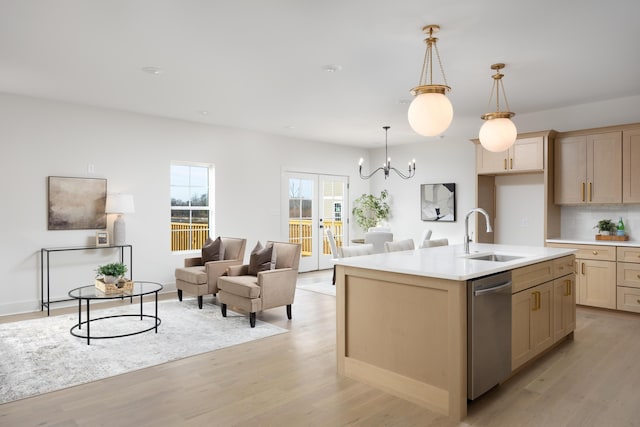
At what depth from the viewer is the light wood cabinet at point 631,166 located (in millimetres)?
5078

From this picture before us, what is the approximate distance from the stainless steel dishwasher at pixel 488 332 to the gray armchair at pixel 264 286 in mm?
2452

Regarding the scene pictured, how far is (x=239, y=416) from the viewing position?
103 inches

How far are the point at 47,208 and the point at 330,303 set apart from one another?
3.74 meters

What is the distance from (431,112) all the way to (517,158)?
3.54 metres

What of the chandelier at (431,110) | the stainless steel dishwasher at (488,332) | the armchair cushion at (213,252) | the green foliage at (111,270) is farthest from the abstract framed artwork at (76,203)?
the stainless steel dishwasher at (488,332)

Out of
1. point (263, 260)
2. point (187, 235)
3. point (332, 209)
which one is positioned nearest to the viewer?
point (263, 260)

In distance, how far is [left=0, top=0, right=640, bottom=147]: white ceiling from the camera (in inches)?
116

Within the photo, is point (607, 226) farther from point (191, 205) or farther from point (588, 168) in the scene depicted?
point (191, 205)

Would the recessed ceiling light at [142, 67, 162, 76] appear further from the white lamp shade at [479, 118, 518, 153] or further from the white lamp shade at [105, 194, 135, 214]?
the white lamp shade at [479, 118, 518, 153]

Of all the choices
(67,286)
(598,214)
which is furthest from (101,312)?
(598,214)

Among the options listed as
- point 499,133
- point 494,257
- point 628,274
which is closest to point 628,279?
point 628,274

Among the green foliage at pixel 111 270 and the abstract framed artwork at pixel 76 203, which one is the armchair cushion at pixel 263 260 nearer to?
the green foliage at pixel 111 270

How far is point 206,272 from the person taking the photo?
17.6ft

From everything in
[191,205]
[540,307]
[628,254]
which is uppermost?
[191,205]
